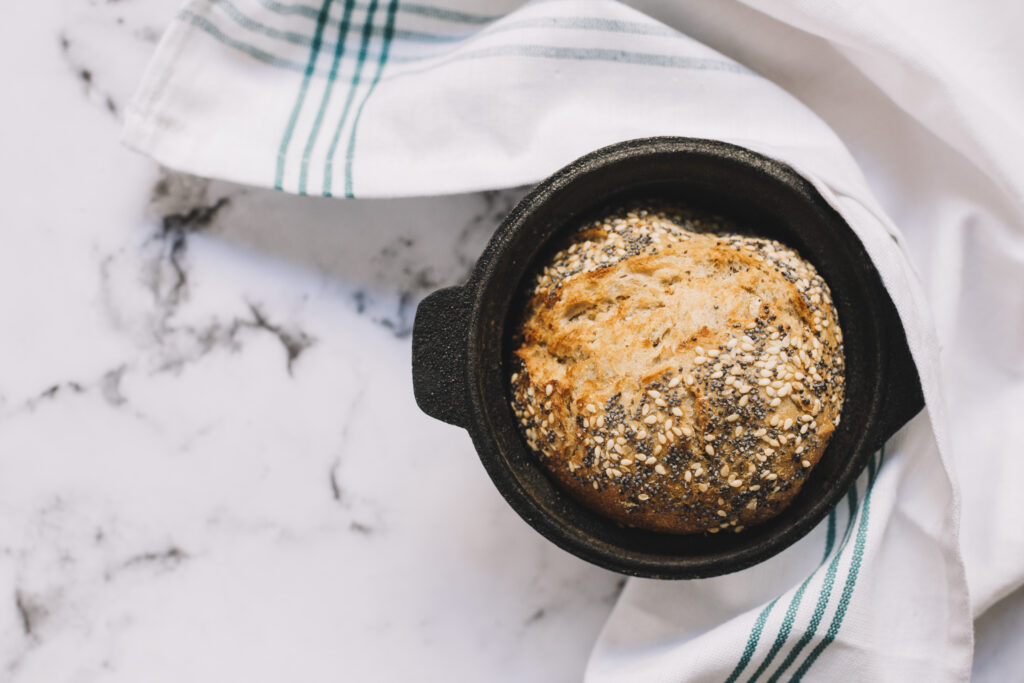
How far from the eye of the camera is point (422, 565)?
144 centimetres

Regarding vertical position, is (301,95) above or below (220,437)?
above

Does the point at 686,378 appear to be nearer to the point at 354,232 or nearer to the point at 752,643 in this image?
the point at 752,643

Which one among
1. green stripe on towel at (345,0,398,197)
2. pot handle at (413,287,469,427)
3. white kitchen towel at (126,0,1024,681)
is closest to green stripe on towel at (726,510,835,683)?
white kitchen towel at (126,0,1024,681)

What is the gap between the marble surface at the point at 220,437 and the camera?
143cm

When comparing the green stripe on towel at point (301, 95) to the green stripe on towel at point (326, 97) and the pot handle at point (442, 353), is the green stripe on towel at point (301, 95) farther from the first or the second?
the pot handle at point (442, 353)

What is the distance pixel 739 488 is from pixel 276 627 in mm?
814

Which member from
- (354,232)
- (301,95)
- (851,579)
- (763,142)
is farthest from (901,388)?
(301,95)

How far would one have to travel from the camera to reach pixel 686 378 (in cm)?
104

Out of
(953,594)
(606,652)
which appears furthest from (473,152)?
(953,594)

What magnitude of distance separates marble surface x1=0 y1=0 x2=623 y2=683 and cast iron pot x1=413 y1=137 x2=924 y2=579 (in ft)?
1.04

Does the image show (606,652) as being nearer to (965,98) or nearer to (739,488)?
(739,488)

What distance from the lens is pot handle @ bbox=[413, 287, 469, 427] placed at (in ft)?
3.64

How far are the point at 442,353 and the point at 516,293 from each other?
0.44ft

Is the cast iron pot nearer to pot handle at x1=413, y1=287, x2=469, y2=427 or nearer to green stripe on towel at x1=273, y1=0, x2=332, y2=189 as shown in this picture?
pot handle at x1=413, y1=287, x2=469, y2=427
